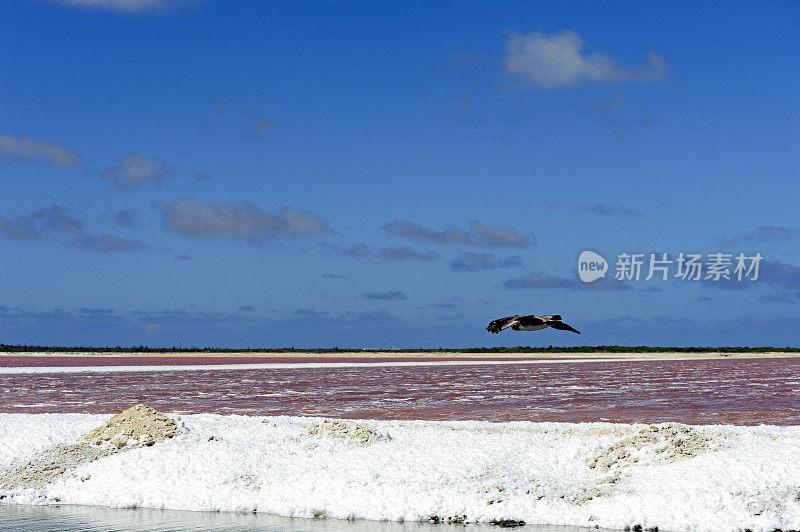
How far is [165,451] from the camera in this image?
39.8 feet

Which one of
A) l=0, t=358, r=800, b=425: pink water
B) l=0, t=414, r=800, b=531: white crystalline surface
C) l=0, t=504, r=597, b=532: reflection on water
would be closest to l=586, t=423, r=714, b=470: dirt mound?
l=0, t=414, r=800, b=531: white crystalline surface

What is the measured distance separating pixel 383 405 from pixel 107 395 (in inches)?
293

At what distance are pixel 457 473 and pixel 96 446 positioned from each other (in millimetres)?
5165

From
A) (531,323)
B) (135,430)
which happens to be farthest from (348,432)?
(531,323)

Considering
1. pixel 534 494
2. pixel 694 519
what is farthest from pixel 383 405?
pixel 694 519

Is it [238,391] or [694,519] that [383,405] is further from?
[694,519]

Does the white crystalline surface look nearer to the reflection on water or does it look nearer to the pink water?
the reflection on water

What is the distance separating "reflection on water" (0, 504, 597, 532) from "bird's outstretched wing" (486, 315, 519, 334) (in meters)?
21.5

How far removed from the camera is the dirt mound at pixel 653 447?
35.4 ft

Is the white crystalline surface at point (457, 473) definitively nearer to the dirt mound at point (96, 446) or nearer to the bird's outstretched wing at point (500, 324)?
the dirt mound at point (96, 446)

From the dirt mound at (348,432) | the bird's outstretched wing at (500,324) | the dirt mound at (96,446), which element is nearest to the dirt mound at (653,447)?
the dirt mound at (348,432)

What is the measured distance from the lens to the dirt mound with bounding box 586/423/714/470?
35.4 feet

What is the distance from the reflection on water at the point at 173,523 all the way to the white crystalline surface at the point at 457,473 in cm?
19

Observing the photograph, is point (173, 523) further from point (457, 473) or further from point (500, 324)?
point (500, 324)
